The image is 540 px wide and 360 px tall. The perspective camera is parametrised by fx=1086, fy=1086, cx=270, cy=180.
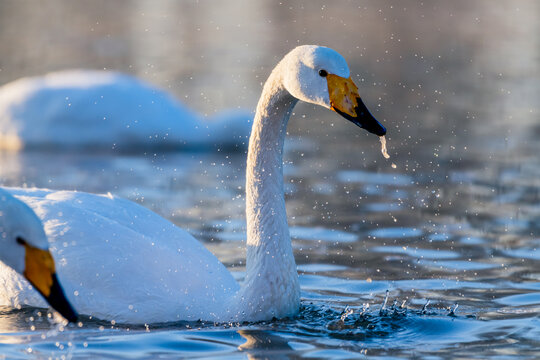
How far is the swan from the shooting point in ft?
21.7

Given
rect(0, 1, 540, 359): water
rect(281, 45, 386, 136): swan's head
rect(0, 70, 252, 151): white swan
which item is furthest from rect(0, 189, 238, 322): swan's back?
rect(0, 70, 252, 151): white swan

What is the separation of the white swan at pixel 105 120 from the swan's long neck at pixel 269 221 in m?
6.13

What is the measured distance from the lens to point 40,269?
217 inches

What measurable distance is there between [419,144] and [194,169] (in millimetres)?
2724

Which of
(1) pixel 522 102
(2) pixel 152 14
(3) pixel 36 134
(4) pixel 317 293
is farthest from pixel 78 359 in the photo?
(2) pixel 152 14

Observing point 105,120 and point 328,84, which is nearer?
point 328,84

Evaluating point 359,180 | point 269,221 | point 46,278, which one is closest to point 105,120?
point 359,180

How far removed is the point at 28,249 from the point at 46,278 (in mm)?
181

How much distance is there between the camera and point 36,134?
42.8ft

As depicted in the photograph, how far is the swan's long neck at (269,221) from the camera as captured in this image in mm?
6633

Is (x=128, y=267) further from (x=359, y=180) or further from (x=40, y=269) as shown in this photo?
(x=359, y=180)

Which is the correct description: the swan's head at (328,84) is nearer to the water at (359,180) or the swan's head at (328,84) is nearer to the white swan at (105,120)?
the water at (359,180)

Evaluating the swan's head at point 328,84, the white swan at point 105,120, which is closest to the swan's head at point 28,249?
the swan's head at point 328,84

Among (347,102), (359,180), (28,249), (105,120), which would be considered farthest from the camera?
Answer: (105,120)
